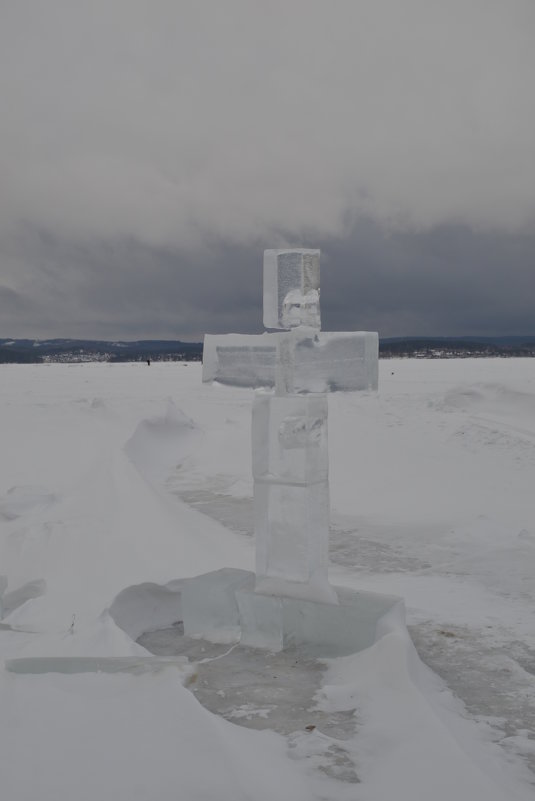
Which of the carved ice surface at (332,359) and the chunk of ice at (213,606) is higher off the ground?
the carved ice surface at (332,359)

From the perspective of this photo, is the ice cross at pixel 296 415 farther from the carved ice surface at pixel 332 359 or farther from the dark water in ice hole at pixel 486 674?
the dark water in ice hole at pixel 486 674

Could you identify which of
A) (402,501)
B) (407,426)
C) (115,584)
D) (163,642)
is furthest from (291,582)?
(407,426)

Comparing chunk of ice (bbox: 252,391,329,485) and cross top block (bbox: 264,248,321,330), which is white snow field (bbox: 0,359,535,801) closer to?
chunk of ice (bbox: 252,391,329,485)

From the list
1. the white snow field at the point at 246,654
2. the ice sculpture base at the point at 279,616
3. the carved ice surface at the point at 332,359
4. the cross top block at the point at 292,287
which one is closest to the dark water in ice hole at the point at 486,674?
the white snow field at the point at 246,654

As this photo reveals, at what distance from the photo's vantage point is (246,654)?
481 centimetres

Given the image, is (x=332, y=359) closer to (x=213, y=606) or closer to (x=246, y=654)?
(x=213, y=606)

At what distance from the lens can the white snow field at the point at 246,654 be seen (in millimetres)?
3111

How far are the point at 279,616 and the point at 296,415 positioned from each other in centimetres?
135

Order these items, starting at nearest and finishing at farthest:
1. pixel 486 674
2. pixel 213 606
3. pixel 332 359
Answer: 1. pixel 486 674
2. pixel 332 359
3. pixel 213 606

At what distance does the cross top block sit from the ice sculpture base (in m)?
1.84

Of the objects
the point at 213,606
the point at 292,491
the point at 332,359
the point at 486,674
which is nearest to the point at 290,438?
the point at 292,491

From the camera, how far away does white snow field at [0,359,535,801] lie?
311 cm

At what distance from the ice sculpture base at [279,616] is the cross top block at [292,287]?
1.84 m

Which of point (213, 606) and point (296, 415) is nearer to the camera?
point (296, 415)
